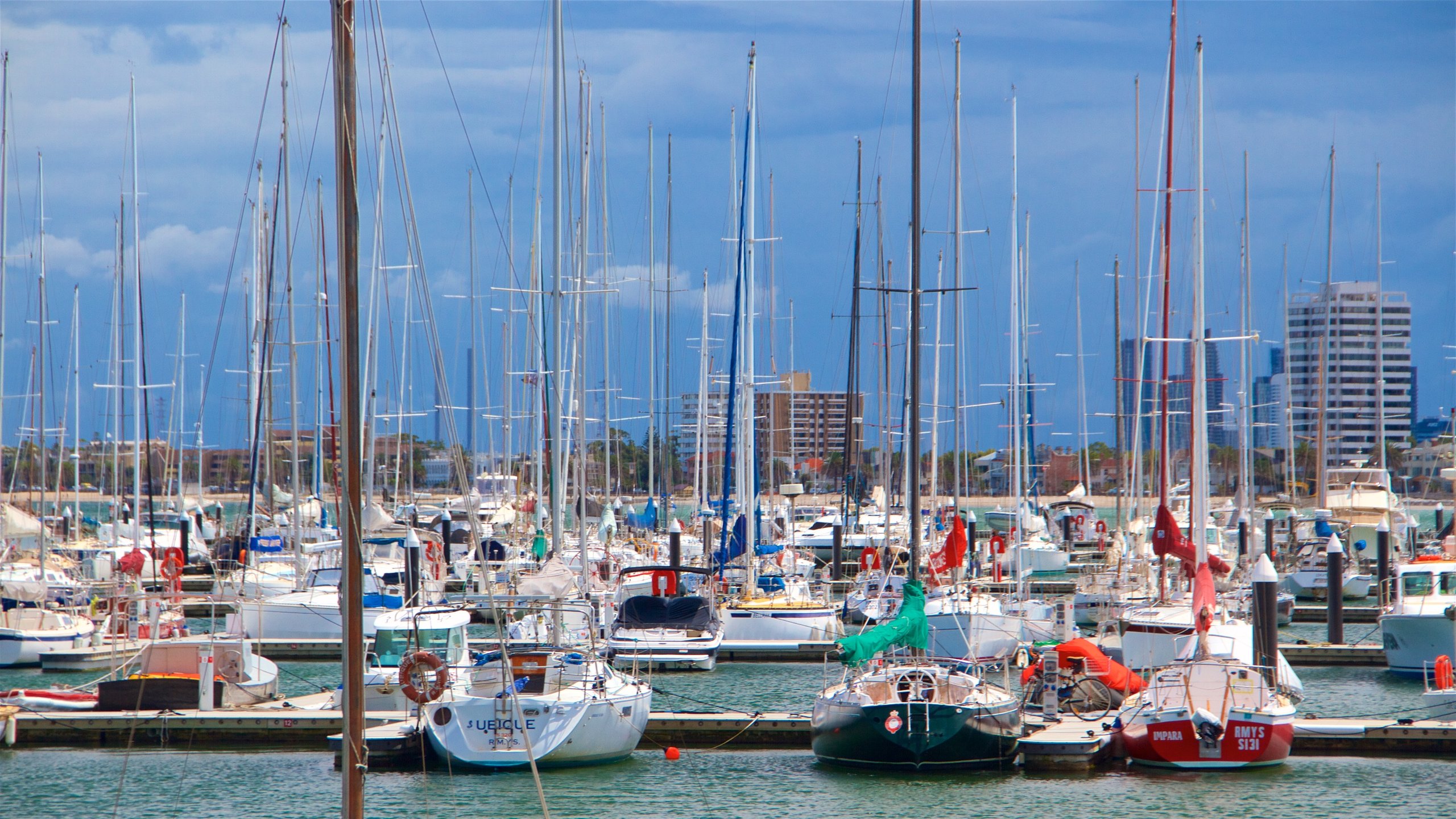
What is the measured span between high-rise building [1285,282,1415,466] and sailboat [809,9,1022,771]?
10387cm

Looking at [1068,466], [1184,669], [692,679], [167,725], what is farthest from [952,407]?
[1068,466]

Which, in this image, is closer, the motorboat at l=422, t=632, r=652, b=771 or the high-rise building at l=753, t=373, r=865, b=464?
the motorboat at l=422, t=632, r=652, b=771

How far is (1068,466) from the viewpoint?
160 metres

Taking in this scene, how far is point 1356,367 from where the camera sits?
149 metres

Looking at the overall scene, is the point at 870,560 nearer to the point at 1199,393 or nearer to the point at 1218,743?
the point at 1199,393

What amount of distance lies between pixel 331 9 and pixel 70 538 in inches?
2225

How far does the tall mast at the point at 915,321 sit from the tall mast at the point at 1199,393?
5367 millimetres

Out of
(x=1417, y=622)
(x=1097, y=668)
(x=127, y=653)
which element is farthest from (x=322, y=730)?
(x=1417, y=622)

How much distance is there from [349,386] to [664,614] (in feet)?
75.2

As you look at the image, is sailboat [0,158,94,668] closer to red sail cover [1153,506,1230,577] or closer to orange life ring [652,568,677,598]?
orange life ring [652,568,677,598]

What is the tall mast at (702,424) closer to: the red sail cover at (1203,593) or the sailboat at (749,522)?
the sailboat at (749,522)

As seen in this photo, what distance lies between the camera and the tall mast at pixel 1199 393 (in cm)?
2762

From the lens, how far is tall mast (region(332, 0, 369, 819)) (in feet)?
38.8

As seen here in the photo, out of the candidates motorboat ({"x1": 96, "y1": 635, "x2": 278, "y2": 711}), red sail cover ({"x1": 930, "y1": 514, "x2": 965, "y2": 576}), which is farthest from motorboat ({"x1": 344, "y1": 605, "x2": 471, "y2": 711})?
red sail cover ({"x1": 930, "y1": 514, "x2": 965, "y2": 576})
